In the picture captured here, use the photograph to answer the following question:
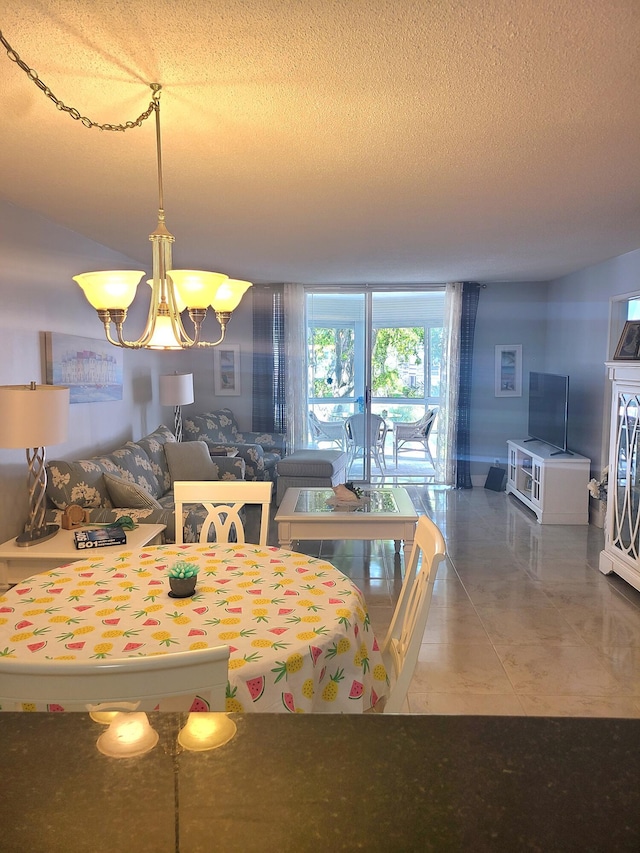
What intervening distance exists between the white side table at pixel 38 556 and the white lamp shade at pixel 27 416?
1.79 feet

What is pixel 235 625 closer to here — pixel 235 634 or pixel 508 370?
pixel 235 634

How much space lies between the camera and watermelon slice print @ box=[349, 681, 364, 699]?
6.38 ft

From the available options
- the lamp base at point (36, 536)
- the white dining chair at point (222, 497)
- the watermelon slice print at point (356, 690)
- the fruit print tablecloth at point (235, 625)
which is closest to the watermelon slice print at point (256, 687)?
the fruit print tablecloth at point (235, 625)

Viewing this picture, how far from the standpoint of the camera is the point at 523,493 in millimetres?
6906

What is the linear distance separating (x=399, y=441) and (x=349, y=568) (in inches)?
146

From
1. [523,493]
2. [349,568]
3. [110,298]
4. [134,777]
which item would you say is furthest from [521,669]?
[523,493]

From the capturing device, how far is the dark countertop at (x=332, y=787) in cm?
72

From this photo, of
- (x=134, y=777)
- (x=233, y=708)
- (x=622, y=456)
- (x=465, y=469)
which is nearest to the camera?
(x=134, y=777)

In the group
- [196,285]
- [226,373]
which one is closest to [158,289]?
[196,285]

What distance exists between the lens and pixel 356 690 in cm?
195

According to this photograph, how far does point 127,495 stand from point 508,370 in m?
5.29

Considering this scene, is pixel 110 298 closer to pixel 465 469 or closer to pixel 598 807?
pixel 598 807

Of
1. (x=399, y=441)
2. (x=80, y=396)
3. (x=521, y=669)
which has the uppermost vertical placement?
(x=80, y=396)

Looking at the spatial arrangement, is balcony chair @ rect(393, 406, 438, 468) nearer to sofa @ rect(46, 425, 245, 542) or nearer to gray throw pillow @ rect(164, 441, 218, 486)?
gray throw pillow @ rect(164, 441, 218, 486)
